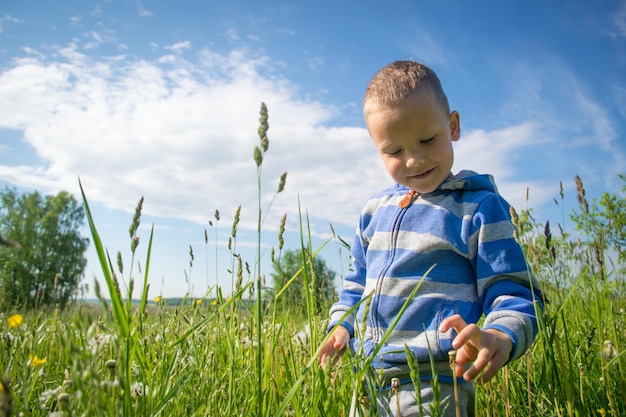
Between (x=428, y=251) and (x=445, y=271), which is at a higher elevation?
(x=428, y=251)

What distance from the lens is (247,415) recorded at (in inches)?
67.3

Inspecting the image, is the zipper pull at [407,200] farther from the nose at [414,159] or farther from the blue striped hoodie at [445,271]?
the nose at [414,159]

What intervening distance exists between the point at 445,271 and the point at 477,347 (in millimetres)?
664

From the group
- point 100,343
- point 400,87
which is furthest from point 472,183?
point 100,343

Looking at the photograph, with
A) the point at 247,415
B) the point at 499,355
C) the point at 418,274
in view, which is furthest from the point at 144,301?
the point at 418,274

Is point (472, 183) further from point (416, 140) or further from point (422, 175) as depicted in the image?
point (416, 140)

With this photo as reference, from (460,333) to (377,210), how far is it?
1328 mm

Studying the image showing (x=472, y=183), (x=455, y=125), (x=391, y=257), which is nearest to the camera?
→ (x=472, y=183)

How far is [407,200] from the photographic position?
2.68 meters

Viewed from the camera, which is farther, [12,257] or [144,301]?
[12,257]

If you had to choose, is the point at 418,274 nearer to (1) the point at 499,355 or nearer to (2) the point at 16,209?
(1) the point at 499,355

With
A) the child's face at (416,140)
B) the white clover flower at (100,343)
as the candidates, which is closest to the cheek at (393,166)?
the child's face at (416,140)

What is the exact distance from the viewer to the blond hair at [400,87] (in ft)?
7.95

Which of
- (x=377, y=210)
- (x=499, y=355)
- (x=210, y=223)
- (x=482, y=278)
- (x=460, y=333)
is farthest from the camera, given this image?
→ (x=210, y=223)
